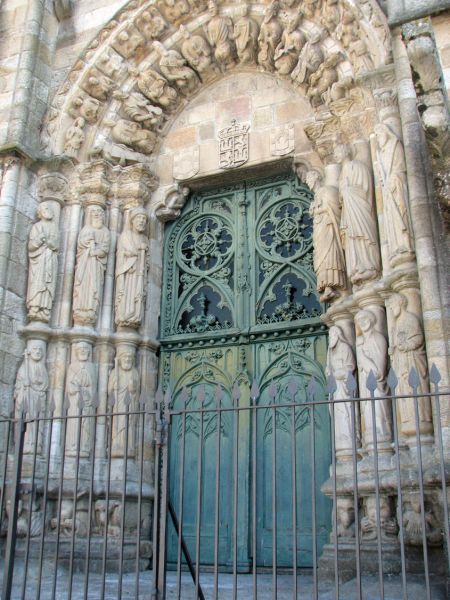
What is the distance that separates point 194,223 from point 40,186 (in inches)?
69.0

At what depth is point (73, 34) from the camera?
27.6 feet

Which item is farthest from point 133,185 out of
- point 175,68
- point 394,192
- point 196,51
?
point 394,192

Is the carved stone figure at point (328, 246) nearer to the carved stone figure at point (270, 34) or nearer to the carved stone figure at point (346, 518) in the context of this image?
the carved stone figure at point (346, 518)

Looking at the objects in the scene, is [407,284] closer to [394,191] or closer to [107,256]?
[394,191]

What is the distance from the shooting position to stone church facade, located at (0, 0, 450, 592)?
552 centimetres

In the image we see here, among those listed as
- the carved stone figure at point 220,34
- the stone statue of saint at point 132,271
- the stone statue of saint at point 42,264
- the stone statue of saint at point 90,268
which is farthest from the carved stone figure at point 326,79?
the stone statue of saint at point 42,264

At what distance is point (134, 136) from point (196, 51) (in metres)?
1.21

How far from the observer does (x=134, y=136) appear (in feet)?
26.7

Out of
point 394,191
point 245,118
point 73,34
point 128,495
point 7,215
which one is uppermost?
point 73,34

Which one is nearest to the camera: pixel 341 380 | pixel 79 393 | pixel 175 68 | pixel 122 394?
pixel 341 380

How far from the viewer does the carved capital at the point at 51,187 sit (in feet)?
25.1

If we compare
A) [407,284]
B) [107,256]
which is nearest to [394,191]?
[407,284]

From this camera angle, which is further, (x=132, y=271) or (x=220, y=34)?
(x=220, y=34)

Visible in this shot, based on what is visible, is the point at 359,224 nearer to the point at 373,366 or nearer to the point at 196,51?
the point at 373,366
